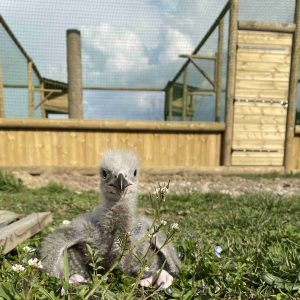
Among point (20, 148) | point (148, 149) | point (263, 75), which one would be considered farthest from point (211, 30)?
point (20, 148)

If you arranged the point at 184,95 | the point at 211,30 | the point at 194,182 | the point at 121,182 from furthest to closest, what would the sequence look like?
1. the point at 184,95
2. the point at 211,30
3. the point at 194,182
4. the point at 121,182

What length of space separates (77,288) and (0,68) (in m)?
5.43

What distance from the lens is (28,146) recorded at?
5.86m

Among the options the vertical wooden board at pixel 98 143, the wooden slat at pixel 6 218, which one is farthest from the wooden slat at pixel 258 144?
the wooden slat at pixel 6 218

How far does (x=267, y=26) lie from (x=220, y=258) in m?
5.51

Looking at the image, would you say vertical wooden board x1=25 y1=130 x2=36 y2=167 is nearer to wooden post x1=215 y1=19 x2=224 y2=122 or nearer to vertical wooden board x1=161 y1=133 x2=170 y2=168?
vertical wooden board x1=161 y1=133 x2=170 y2=168

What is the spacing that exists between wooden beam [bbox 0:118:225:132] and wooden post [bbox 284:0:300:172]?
1.30 meters

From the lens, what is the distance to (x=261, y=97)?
6344 millimetres

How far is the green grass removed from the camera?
132cm

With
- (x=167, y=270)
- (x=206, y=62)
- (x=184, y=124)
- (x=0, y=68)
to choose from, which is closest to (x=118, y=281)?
(x=167, y=270)

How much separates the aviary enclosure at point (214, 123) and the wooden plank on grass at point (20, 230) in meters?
3.40

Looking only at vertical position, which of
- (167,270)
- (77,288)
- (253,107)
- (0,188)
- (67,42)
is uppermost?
(67,42)

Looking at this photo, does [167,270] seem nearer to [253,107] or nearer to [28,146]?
[28,146]

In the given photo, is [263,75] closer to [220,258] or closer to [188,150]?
[188,150]
